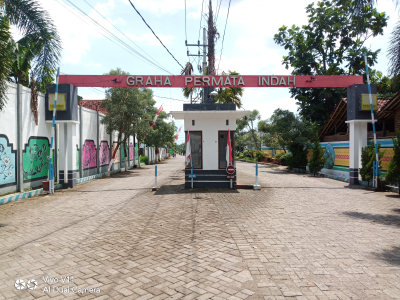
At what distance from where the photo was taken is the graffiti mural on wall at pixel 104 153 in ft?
68.0

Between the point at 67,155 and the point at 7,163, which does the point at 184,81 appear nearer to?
the point at 67,155

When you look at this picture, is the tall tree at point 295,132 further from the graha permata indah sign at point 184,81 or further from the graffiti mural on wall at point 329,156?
the graha permata indah sign at point 184,81

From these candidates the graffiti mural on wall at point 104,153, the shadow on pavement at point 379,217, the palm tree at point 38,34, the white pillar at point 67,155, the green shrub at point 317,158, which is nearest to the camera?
Result: the shadow on pavement at point 379,217

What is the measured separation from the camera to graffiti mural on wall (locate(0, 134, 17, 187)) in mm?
10242

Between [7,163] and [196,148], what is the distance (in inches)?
300

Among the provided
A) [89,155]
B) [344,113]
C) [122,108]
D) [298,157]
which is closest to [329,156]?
[344,113]

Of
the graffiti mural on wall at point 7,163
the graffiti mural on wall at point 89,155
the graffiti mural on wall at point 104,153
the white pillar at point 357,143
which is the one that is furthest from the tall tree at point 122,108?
the white pillar at point 357,143

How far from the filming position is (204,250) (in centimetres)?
522

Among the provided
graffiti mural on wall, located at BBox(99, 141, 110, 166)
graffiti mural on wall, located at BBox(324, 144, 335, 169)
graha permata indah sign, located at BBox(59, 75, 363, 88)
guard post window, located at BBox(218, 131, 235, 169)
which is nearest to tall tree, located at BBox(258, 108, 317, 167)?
graffiti mural on wall, located at BBox(324, 144, 335, 169)

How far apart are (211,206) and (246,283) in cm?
524

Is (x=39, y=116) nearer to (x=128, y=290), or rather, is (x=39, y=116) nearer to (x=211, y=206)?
A: (x=211, y=206)

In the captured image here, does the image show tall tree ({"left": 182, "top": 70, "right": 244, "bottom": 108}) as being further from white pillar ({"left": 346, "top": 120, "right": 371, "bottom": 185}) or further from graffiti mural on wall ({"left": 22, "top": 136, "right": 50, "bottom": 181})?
graffiti mural on wall ({"left": 22, "top": 136, "right": 50, "bottom": 181})

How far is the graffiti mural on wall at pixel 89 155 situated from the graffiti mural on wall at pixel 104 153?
1204 mm

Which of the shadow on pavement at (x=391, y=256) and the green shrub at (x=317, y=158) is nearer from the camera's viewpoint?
the shadow on pavement at (x=391, y=256)
